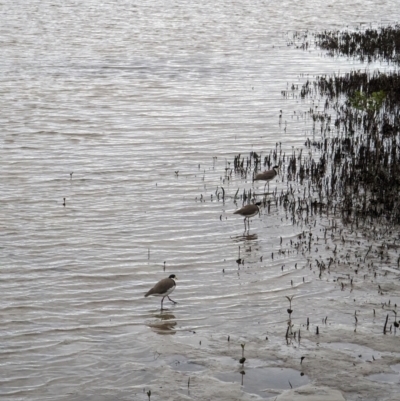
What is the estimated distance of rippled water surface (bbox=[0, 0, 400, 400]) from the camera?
6688 mm

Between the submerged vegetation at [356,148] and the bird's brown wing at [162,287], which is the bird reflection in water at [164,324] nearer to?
the bird's brown wing at [162,287]

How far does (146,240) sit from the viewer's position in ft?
32.4

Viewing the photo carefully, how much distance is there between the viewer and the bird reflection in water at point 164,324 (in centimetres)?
736

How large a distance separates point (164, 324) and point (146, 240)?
2.50 meters

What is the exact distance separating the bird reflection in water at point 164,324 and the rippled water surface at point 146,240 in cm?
2

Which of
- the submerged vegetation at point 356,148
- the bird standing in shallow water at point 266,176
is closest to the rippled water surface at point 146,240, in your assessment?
the bird standing in shallow water at point 266,176

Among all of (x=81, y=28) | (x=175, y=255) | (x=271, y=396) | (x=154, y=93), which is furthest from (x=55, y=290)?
(x=81, y=28)

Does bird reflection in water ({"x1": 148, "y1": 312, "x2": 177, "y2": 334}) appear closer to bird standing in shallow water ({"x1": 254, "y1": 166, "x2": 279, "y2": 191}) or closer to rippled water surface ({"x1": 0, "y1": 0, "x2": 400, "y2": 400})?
rippled water surface ({"x1": 0, "y1": 0, "x2": 400, "y2": 400})

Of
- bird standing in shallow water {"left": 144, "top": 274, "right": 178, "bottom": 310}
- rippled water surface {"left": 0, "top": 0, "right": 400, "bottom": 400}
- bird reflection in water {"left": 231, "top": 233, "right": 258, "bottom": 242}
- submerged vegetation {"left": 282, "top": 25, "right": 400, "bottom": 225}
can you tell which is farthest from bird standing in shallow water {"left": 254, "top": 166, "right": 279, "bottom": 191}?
bird standing in shallow water {"left": 144, "top": 274, "right": 178, "bottom": 310}

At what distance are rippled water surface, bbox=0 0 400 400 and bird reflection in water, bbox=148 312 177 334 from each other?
2cm

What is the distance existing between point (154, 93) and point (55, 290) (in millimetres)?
12122

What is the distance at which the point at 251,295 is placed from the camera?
8.21 metres

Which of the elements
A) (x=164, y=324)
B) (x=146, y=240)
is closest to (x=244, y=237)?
(x=146, y=240)

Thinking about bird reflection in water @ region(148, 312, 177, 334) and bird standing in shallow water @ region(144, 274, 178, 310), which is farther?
bird standing in shallow water @ region(144, 274, 178, 310)
